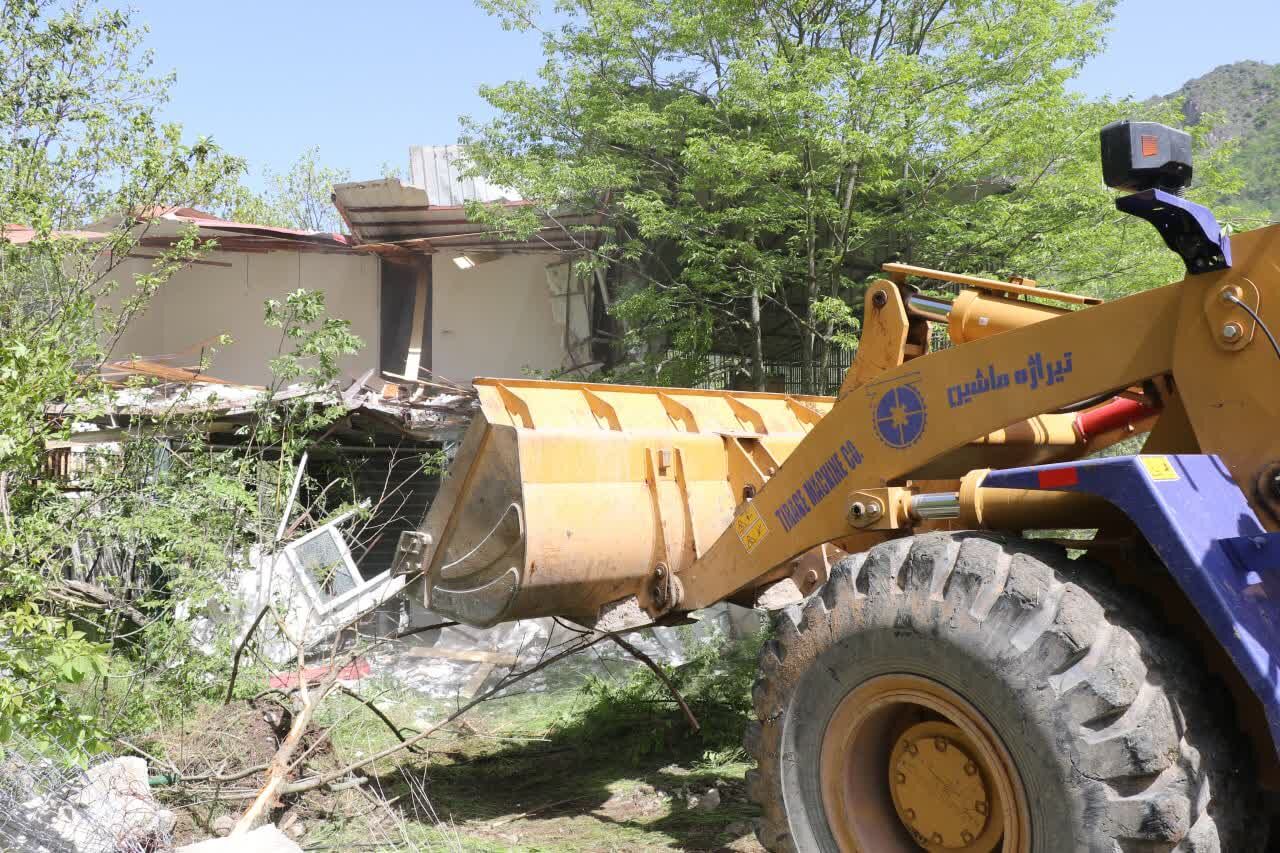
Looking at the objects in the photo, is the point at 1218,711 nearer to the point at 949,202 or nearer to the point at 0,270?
the point at 0,270

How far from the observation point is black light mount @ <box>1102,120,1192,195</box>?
305cm

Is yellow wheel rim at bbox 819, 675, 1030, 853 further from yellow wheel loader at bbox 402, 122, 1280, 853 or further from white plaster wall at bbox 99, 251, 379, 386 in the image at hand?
white plaster wall at bbox 99, 251, 379, 386

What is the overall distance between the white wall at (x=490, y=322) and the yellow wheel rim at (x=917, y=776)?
1353 centimetres

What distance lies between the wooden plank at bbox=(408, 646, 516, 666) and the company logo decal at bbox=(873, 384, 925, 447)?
5.86 m

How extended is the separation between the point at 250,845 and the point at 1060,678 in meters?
2.95

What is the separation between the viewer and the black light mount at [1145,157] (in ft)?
10.0

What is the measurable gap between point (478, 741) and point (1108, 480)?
5.29 m

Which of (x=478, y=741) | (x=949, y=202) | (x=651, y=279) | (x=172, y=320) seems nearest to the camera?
(x=478, y=741)

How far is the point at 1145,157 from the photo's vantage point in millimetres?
3059

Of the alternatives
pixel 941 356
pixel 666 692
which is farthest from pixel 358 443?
pixel 941 356

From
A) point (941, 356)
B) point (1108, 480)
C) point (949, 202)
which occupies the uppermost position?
point (949, 202)

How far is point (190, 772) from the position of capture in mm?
5488

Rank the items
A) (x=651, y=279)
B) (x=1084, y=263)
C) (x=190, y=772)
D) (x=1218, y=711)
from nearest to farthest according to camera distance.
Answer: (x=1218, y=711) < (x=190, y=772) < (x=1084, y=263) < (x=651, y=279)

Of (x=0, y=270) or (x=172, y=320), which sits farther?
(x=172, y=320)
